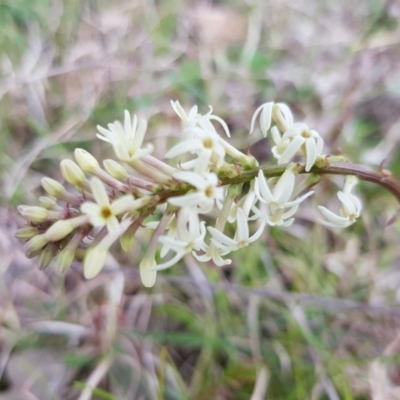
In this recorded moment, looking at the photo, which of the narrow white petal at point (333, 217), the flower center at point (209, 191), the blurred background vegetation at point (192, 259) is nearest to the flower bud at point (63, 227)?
the flower center at point (209, 191)

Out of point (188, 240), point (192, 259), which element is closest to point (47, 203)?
point (188, 240)

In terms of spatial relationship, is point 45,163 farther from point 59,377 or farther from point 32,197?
point 59,377

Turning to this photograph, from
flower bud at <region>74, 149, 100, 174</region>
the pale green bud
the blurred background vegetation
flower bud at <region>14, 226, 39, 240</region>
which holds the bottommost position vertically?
the blurred background vegetation

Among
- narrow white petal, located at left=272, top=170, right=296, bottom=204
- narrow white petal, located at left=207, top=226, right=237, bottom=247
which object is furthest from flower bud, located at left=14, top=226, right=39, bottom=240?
narrow white petal, located at left=272, top=170, right=296, bottom=204

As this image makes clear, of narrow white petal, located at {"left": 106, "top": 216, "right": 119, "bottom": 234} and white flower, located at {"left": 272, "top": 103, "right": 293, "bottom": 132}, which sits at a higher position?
white flower, located at {"left": 272, "top": 103, "right": 293, "bottom": 132}

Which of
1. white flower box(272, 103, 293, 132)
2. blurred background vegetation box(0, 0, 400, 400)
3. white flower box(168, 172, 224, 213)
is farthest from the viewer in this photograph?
blurred background vegetation box(0, 0, 400, 400)

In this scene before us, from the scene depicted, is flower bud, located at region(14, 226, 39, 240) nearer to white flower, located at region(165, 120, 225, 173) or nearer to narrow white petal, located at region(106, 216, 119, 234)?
narrow white petal, located at region(106, 216, 119, 234)
